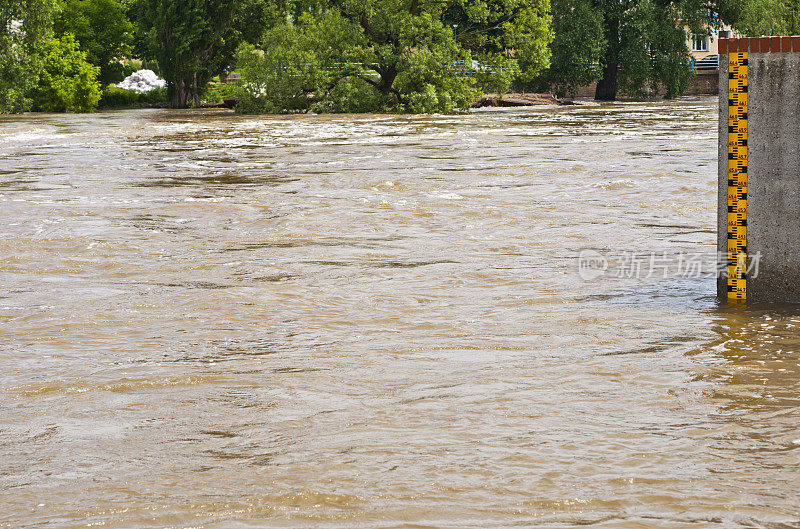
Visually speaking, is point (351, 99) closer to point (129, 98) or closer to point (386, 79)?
point (386, 79)

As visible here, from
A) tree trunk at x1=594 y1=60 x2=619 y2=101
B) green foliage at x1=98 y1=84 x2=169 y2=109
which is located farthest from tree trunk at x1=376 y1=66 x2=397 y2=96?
green foliage at x1=98 y1=84 x2=169 y2=109

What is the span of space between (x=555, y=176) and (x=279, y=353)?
1007 centimetres

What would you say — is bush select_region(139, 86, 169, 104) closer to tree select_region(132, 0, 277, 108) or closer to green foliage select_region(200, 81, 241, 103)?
green foliage select_region(200, 81, 241, 103)

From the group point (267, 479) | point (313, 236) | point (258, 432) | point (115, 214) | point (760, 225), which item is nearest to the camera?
point (267, 479)

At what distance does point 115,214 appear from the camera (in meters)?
11.7

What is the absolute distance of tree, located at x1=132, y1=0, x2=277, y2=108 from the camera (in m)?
50.4

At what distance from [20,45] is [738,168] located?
4490 centimetres

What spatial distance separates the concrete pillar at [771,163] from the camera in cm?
665

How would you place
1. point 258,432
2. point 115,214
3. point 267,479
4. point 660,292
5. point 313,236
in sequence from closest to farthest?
point 267,479
point 258,432
point 660,292
point 313,236
point 115,214

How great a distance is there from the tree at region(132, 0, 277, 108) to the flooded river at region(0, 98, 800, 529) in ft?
131

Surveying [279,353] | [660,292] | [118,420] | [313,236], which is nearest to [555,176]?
[313,236]

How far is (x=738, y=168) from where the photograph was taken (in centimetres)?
675

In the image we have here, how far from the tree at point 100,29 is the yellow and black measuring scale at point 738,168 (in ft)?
174

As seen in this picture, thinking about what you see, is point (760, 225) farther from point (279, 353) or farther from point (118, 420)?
point (118, 420)
